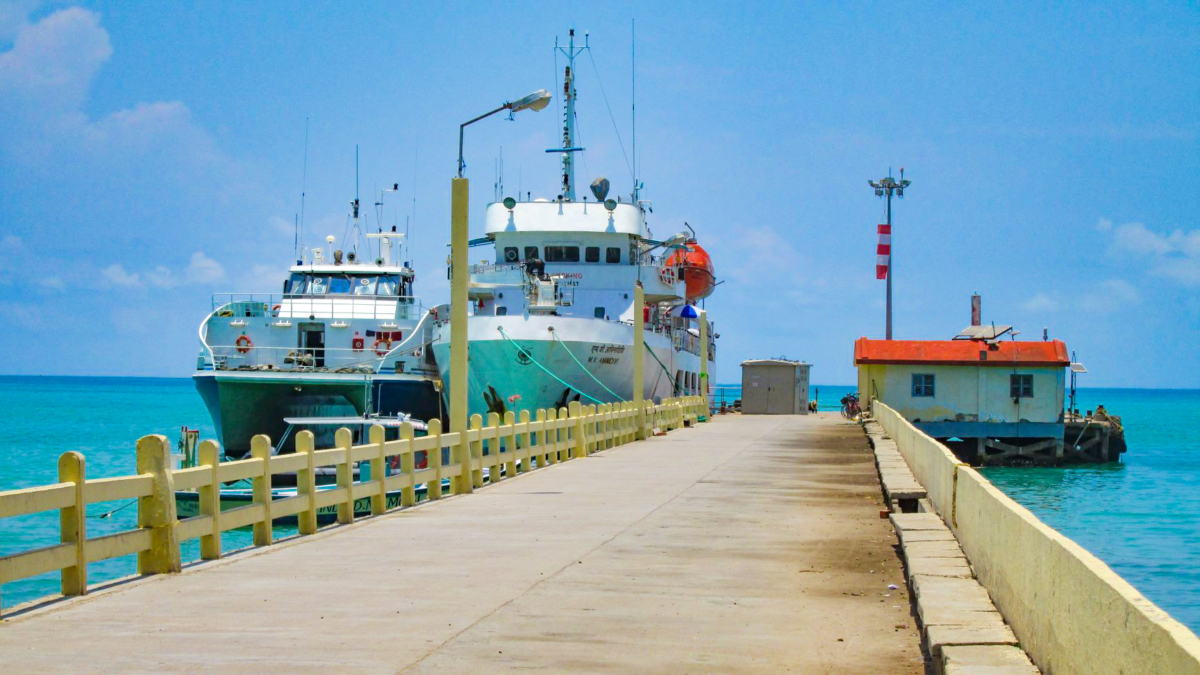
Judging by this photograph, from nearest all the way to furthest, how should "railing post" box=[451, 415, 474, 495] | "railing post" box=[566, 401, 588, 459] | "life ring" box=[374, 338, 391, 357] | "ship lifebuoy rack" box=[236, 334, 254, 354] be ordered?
"railing post" box=[451, 415, 474, 495], "railing post" box=[566, 401, 588, 459], "ship lifebuoy rack" box=[236, 334, 254, 354], "life ring" box=[374, 338, 391, 357]

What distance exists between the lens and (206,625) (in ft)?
27.5

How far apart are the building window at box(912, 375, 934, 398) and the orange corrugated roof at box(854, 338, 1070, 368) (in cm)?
66

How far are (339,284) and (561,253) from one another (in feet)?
27.3

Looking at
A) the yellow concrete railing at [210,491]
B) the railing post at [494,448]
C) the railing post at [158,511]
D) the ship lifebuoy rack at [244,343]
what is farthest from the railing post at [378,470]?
the ship lifebuoy rack at [244,343]

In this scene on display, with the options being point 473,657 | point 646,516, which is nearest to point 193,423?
point 646,516

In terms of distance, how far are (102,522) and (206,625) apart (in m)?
24.0

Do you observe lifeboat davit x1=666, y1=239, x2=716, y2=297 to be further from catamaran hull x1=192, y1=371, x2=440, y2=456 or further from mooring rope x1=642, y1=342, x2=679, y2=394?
catamaran hull x1=192, y1=371, x2=440, y2=456

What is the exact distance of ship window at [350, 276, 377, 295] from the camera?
141ft

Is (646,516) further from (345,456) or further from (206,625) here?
(206,625)

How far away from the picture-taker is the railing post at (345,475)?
1409 cm

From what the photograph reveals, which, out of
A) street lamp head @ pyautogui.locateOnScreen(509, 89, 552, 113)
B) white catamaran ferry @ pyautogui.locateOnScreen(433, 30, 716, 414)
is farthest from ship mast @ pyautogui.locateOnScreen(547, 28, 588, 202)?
street lamp head @ pyautogui.locateOnScreen(509, 89, 552, 113)

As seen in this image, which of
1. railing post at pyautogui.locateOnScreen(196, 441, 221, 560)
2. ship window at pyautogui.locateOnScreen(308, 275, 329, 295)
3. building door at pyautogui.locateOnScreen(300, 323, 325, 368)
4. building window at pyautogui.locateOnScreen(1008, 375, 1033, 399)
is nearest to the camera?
railing post at pyautogui.locateOnScreen(196, 441, 221, 560)

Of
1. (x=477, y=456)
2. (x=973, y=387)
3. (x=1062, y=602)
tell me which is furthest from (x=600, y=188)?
(x=1062, y=602)

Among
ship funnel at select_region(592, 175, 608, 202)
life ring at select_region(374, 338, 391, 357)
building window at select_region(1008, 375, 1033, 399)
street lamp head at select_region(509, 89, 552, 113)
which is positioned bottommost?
building window at select_region(1008, 375, 1033, 399)
